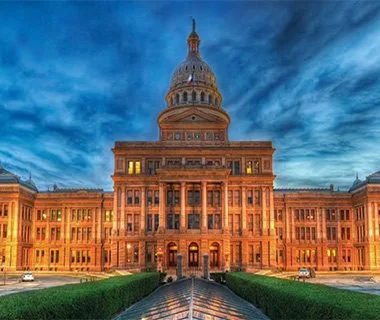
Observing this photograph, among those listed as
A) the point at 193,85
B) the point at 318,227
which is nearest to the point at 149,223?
the point at 193,85

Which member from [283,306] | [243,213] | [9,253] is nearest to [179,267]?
[243,213]

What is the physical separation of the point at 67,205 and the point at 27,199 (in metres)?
8.15

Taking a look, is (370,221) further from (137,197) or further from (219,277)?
(137,197)

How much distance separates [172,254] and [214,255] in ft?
23.4

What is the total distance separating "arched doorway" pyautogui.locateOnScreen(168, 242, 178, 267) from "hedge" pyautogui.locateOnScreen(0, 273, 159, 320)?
4697 cm

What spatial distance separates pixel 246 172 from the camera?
287 feet

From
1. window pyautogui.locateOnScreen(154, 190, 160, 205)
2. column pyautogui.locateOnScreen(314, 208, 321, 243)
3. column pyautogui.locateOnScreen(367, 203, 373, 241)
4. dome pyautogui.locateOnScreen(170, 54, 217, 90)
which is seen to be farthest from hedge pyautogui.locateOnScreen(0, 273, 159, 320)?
dome pyautogui.locateOnScreen(170, 54, 217, 90)

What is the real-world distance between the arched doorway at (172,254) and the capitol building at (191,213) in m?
0.17

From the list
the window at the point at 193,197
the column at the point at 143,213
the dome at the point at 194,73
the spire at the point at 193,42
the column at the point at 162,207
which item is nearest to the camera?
A: the column at the point at 162,207

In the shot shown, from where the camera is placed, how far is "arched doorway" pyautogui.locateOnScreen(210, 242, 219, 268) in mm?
79750

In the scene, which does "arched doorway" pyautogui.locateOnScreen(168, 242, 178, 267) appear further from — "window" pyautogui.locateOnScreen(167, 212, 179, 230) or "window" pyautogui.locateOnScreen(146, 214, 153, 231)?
"window" pyautogui.locateOnScreen(146, 214, 153, 231)

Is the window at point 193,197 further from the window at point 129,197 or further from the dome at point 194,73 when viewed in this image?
the dome at point 194,73

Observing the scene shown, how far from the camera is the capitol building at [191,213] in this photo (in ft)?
267

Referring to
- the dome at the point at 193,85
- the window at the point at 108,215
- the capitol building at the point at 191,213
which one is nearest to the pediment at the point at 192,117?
the capitol building at the point at 191,213
